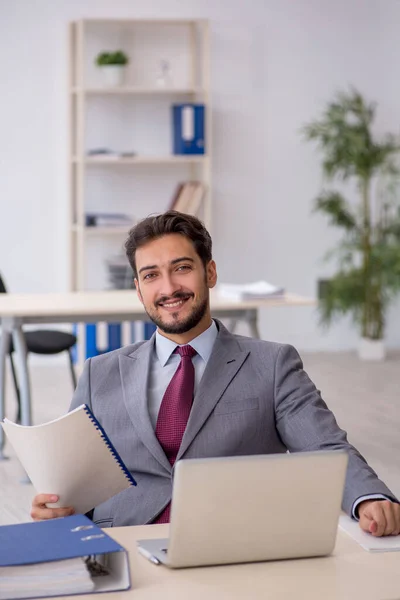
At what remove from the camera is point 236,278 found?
752 cm

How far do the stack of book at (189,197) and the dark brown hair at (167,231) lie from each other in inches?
186

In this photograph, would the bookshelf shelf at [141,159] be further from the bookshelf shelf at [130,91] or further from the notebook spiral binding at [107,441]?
the notebook spiral binding at [107,441]

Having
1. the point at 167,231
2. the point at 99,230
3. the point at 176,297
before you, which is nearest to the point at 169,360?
the point at 176,297

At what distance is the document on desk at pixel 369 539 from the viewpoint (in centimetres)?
166

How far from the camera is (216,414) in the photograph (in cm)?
208

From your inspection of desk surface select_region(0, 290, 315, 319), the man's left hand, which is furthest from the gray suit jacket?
desk surface select_region(0, 290, 315, 319)

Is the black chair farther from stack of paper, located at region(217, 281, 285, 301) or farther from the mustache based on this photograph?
the mustache

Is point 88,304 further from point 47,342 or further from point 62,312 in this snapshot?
point 47,342

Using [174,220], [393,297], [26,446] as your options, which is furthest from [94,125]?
[26,446]

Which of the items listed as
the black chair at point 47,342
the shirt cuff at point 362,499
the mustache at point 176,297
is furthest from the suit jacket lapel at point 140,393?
the black chair at point 47,342

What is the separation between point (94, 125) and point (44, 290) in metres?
1.31

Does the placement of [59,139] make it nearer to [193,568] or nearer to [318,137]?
[318,137]

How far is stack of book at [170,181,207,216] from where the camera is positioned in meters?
6.90

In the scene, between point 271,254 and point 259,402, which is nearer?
point 259,402
